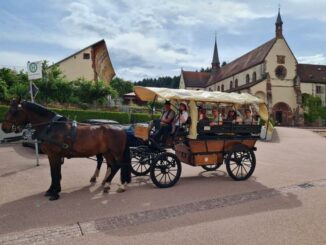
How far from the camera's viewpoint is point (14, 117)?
6.71 metres

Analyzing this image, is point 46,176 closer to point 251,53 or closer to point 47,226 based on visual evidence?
point 47,226

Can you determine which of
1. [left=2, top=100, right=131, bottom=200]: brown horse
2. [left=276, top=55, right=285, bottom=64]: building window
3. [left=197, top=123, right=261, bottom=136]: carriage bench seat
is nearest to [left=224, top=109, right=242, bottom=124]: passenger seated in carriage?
[left=197, top=123, right=261, bottom=136]: carriage bench seat

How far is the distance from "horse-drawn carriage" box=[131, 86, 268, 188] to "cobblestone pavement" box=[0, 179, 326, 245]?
145cm

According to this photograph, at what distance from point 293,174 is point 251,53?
47.8 meters

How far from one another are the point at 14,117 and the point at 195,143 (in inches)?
172

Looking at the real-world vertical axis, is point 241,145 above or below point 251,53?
below

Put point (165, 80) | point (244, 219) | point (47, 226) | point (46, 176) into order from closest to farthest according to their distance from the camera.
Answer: point (47, 226), point (244, 219), point (46, 176), point (165, 80)

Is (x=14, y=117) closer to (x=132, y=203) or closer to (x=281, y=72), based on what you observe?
(x=132, y=203)

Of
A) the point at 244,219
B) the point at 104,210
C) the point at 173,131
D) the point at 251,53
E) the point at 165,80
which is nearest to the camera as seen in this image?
the point at 244,219

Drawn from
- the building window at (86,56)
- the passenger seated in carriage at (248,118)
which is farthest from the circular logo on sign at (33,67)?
the building window at (86,56)

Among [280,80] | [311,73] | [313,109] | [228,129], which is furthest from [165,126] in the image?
[311,73]

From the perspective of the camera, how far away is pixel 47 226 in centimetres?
493

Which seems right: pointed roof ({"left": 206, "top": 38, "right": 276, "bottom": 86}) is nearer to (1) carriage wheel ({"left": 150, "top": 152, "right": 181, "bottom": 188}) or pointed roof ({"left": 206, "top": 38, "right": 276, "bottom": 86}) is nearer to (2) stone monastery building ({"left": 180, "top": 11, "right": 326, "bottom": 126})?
(2) stone monastery building ({"left": 180, "top": 11, "right": 326, "bottom": 126})

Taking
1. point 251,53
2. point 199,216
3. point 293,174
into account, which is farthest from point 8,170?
point 251,53
